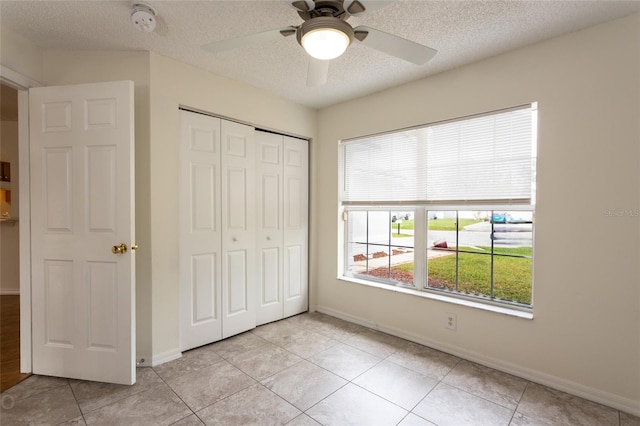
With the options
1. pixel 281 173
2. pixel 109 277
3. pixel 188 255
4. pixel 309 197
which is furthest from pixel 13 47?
pixel 309 197

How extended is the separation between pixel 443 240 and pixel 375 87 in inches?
65.5

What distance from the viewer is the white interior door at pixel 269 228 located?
3225 mm

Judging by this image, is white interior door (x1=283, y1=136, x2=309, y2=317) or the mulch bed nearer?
the mulch bed

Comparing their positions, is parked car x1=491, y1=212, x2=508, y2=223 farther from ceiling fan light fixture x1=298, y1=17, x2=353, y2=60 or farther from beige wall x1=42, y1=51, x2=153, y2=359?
beige wall x1=42, y1=51, x2=153, y2=359

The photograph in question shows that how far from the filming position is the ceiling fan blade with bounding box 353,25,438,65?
1.47 metres

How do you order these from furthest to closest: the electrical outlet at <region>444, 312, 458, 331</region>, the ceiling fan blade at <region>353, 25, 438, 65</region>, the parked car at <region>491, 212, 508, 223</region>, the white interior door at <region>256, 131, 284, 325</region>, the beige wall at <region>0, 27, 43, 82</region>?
1. the white interior door at <region>256, 131, 284, 325</region>
2. the electrical outlet at <region>444, 312, 458, 331</region>
3. the parked car at <region>491, 212, 508, 223</region>
4. the beige wall at <region>0, 27, 43, 82</region>
5. the ceiling fan blade at <region>353, 25, 438, 65</region>

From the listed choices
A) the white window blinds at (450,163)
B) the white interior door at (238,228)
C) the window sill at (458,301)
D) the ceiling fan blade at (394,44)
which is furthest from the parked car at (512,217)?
the white interior door at (238,228)

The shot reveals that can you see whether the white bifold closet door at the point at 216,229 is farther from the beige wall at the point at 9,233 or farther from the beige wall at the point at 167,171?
the beige wall at the point at 9,233

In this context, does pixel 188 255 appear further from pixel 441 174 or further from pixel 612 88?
pixel 612 88

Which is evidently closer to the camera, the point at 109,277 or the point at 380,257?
the point at 109,277

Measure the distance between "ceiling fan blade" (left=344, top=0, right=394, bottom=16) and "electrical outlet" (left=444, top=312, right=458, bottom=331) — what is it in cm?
239

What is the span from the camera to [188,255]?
2.63 m

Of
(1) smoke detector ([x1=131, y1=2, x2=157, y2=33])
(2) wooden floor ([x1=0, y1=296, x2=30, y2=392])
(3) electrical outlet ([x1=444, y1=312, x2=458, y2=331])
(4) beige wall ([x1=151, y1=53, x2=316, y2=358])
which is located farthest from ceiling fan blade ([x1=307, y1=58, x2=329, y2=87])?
(2) wooden floor ([x1=0, y1=296, x2=30, y2=392])

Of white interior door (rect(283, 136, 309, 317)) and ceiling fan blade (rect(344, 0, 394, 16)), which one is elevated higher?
ceiling fan blade (rect(344, 0, 394, 16))
